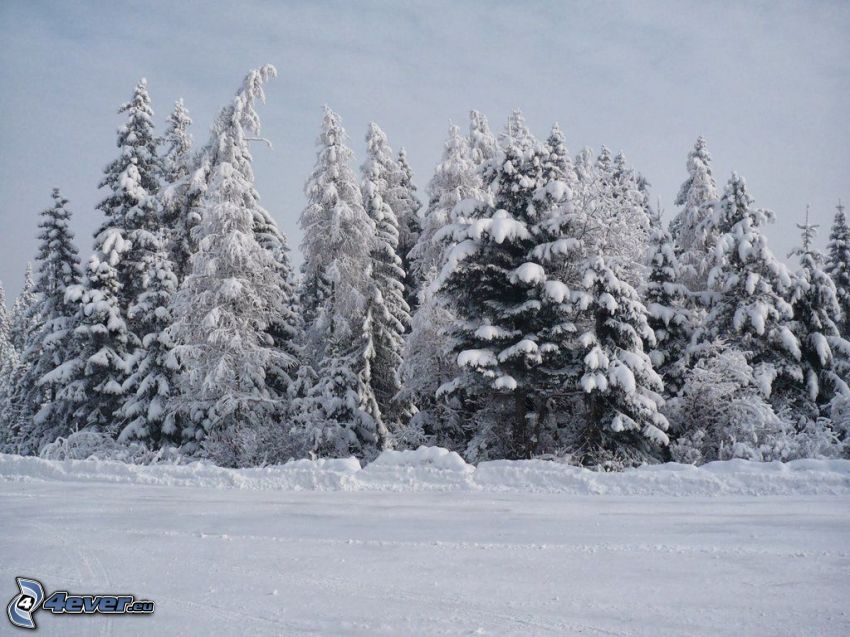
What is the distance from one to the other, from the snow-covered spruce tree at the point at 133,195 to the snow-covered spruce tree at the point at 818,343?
23.7 m

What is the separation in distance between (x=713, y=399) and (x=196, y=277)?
16.8 m

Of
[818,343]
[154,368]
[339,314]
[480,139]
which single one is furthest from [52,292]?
[818,343]

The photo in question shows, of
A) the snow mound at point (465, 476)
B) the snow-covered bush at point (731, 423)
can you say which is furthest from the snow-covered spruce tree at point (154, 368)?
the snow-covered bush at point (731, 423)

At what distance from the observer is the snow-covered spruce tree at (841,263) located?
87.0ft

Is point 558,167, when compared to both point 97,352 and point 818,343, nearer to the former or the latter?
point 818,343

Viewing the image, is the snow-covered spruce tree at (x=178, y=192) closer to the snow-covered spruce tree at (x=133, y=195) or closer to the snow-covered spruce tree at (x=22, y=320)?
the snow-covered spruce tree at (x=133, y=195)

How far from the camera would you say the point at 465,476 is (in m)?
11.1

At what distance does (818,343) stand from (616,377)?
27.3ft

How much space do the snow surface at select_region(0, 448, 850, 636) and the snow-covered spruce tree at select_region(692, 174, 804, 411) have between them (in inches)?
353

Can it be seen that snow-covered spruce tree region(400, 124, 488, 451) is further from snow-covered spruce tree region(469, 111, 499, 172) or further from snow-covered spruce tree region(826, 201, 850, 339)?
snow-covered spruce tree region(826, 201, 850, 339)

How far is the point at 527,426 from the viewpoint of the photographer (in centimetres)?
1750

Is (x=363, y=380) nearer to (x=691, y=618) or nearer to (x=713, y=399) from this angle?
(x=713, y=399)

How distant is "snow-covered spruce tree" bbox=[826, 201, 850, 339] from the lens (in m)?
26.5

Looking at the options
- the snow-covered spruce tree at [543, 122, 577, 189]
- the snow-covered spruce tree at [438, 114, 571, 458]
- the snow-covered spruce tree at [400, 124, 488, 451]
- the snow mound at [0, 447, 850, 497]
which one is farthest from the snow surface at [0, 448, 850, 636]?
the snow-covered spruce tree at [543, 122, 577, 189]
